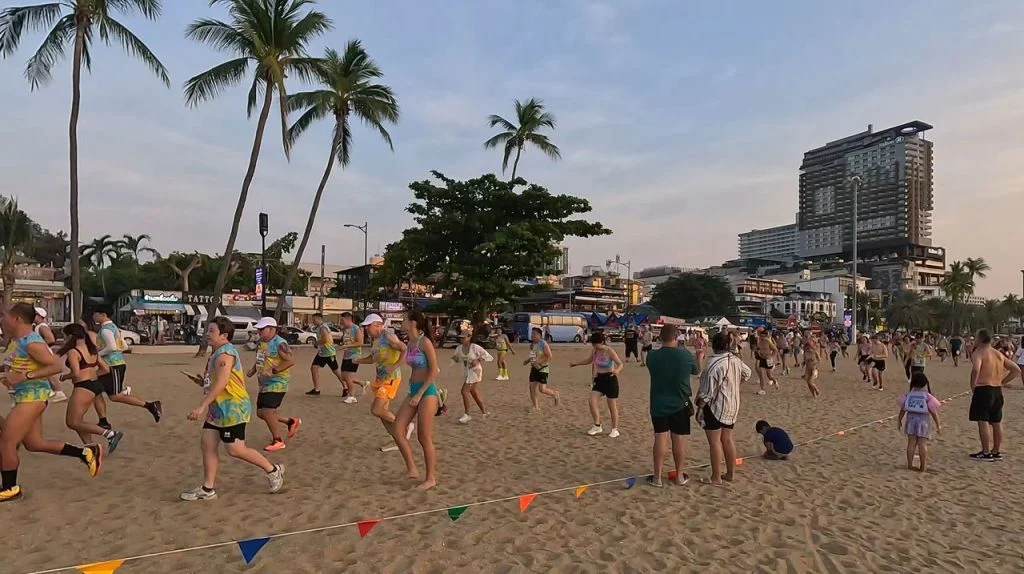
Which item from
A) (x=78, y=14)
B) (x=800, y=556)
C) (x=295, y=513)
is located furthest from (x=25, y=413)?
(x=78, y=14)

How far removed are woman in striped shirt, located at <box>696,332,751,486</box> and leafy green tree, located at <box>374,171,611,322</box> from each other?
21891 millimetres

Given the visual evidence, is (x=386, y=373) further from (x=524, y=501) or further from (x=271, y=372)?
(x=524, y=501)

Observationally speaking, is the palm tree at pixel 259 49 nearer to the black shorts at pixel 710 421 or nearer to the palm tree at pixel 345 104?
the palm tree at pixel 345 104

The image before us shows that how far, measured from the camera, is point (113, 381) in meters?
7.43

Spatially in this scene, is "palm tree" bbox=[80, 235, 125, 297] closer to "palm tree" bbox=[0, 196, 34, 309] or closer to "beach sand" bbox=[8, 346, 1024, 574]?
"palm tree" bbox=[0, 196, 34, 309]

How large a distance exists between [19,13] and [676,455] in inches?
817

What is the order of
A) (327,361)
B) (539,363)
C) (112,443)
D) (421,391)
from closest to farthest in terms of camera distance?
(421,391), (112,443), (539,363), (327,361)

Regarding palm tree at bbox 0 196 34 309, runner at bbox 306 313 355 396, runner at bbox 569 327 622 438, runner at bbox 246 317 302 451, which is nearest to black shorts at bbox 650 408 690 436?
runner at bbox 569 327 622 438

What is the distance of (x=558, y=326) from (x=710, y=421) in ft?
123

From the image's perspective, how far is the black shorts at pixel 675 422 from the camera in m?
5.80

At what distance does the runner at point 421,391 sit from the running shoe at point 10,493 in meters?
2.88

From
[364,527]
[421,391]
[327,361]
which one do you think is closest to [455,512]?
[364,527]

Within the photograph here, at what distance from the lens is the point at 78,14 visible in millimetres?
17875

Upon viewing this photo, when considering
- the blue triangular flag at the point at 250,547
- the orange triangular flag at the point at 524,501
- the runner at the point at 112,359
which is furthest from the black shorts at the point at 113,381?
the orange triangular flag at the point at 524,501
